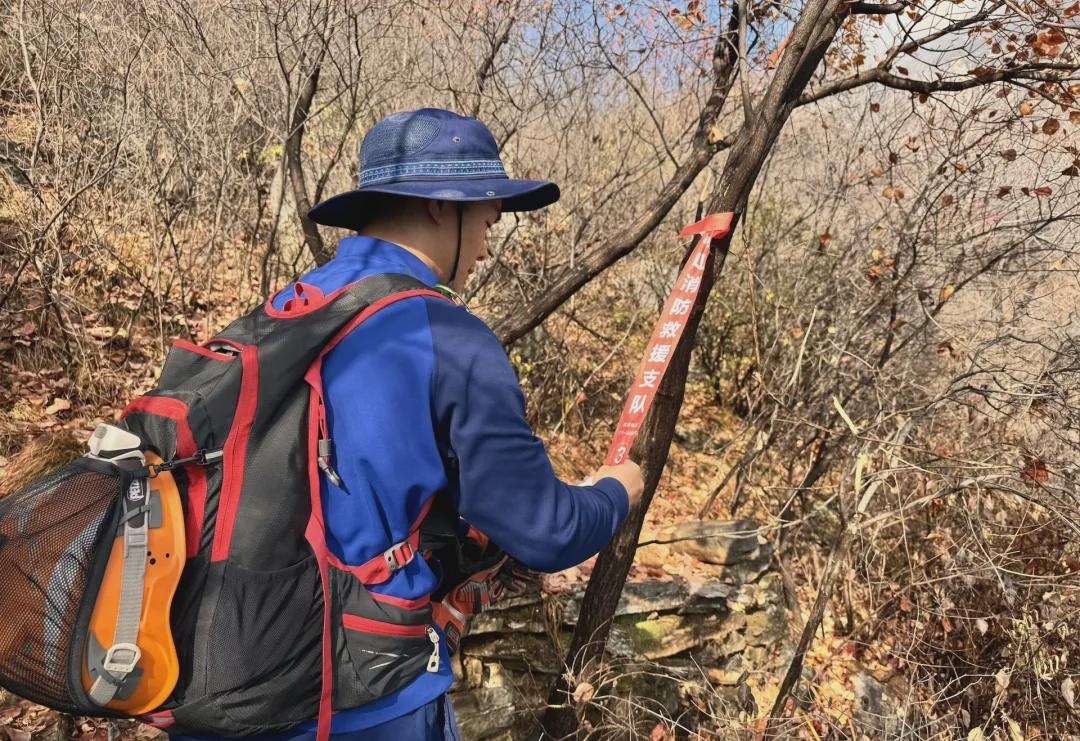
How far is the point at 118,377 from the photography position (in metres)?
5.07

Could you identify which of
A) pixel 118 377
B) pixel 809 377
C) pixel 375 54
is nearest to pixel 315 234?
pixel 375 54

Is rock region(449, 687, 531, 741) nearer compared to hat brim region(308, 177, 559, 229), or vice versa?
hat brim region(308, 177, 559, 229)

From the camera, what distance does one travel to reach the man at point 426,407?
1280mm

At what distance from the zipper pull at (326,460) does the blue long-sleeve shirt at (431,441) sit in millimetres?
17

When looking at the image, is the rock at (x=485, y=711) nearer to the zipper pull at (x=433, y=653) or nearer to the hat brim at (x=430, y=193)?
the zipper pull at (x=433, y=653)

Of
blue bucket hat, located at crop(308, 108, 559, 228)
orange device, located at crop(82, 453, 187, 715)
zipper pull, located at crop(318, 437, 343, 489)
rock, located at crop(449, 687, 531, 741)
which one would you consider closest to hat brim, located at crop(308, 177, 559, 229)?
blue bucket hat, located at crop(308, 108, 559, 228)

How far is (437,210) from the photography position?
1.50 meters

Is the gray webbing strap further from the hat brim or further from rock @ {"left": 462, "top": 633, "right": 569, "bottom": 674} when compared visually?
rock @ {"left": 462, "top": 633, "right": 569, "bottom": 674}

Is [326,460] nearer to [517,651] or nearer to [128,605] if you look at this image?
[128,605]

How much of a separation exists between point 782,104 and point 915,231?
132 inches

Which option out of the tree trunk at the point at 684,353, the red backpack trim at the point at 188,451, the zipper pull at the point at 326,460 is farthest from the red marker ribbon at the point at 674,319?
the red backpack trim at the point at 188,451

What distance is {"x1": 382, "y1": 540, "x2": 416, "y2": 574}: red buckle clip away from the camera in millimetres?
1381

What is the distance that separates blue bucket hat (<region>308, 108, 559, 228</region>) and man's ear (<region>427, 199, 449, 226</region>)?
49 mm

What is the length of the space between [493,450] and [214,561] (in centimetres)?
58
